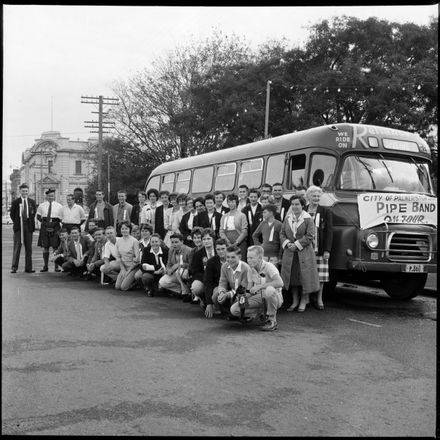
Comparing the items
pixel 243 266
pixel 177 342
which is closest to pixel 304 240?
pixel 243 266

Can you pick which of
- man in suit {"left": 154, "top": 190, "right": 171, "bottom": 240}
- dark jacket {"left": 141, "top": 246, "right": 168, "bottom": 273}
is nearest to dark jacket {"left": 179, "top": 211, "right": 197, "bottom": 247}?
dark jacket {"left": 141, "top": 246, "right": 168, "bottom": 273}

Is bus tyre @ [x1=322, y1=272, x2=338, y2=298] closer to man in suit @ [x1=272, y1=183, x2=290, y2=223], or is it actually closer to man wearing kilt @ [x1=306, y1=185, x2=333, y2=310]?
man wearing kilt @ [x1=306, y1=185, x2=333, y2=310]

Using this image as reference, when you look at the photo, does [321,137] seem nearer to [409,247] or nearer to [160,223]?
[409,247]

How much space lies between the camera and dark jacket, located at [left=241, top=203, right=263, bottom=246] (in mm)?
9945

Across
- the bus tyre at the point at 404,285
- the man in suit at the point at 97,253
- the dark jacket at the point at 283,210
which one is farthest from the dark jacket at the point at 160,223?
the bus tyre at the point at 404,285

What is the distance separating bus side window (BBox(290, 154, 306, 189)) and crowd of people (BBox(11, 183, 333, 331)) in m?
0.50

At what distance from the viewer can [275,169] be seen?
1187 centimetres

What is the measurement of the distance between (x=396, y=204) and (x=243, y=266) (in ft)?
9.37

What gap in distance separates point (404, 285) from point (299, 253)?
2.60m

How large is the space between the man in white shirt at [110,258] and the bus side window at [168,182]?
663cm

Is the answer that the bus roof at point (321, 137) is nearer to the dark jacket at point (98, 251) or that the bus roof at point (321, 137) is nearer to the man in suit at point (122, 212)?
the man in suit at point (122, 212)

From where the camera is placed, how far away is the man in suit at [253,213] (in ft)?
32.6

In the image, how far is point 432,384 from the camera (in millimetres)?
5156

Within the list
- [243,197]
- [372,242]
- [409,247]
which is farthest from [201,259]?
[409,247]
